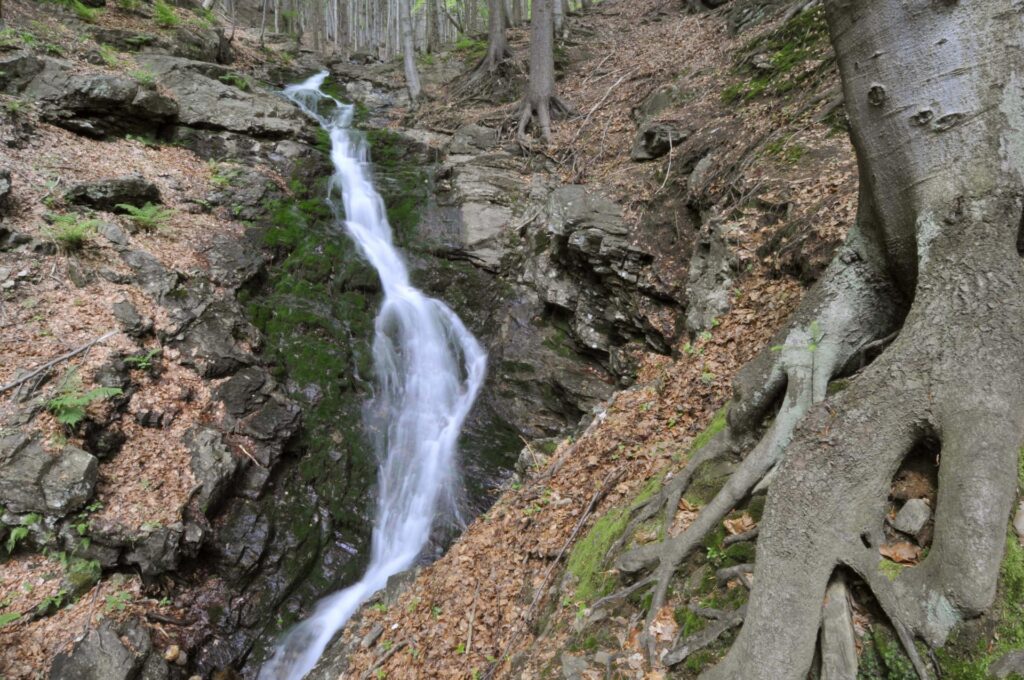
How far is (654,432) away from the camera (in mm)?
5223

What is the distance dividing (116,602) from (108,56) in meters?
13.0

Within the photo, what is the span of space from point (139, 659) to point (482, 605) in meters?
3.64

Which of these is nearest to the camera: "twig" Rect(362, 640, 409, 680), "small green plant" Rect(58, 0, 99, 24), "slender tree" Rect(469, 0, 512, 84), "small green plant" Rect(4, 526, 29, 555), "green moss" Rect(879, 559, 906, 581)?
"green moss" Rect(879, 559, 906, 581)

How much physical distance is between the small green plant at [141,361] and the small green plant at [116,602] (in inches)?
113

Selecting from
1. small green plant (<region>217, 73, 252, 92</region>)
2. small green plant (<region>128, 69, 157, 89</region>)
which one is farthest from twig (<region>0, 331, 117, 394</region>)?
small green plant (<region>217, 73, 252, 92</region>)

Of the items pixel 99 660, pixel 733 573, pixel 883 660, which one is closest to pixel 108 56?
pixel 99 660

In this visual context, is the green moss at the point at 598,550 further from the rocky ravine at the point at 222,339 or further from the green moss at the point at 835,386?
the rocky ravine at the point at 222,339

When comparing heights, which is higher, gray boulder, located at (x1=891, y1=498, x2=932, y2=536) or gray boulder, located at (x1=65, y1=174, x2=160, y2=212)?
gray boulder, located at (x1=65, y1=174, x2=160, y2=212)

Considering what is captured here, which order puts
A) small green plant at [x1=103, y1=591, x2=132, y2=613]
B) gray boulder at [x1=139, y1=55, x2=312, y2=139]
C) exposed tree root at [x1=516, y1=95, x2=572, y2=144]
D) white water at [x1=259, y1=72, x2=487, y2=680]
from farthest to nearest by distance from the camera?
exposed tree root at [x1=516, y1=95, x2=572, y2=144] < gray boulder at [x1=139, y1=55, x2=312, y2=139] < white water at [x1=259, y1=72, x2=487, y2=680] < small green plant at [x1=103, y1=591, x2=132, y2=613]

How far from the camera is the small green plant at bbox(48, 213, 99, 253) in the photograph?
767 cm

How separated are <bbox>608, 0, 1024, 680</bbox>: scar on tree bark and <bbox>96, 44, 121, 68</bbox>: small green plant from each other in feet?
51.0

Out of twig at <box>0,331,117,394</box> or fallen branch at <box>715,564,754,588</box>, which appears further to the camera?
twig at <box>0,331,117,394</box>

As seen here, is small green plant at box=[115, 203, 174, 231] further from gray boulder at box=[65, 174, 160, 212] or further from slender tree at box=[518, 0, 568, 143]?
slender tree at box=[518, 0, 568, 143]

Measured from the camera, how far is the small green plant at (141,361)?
700cm
